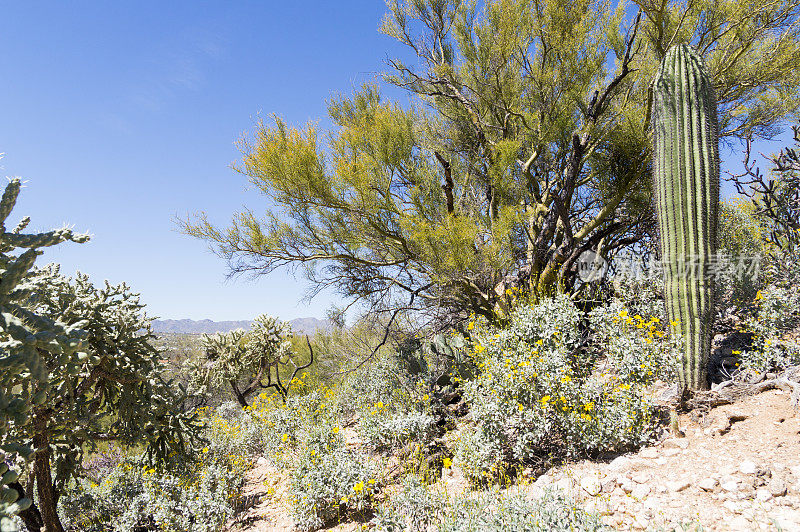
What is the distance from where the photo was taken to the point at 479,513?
2.23 m

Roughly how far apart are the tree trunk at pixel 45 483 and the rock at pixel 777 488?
4895 mm

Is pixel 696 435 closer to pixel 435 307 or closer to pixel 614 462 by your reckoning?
pixel 614 462

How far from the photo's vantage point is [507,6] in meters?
4.49

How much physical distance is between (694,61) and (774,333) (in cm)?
246

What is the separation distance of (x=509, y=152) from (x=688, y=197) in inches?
69.4

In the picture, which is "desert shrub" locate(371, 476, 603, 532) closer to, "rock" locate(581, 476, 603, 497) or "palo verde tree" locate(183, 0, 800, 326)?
"rock" locate(581, 476, 603, 497)

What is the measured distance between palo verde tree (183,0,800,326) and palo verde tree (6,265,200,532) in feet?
5.39

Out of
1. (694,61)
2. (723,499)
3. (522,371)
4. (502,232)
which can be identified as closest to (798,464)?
(723,499)

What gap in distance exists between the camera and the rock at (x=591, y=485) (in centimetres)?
240

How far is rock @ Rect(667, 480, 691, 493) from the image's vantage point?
223 cm

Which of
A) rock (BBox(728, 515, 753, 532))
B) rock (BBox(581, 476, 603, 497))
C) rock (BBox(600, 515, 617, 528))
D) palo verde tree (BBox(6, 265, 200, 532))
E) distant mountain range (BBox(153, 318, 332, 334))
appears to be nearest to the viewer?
rock (BBox(728, 515, 753, 532))

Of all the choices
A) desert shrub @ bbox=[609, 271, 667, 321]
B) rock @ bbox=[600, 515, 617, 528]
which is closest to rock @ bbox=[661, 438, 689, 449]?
rock @ bbox=[600, 515, 617, 528]

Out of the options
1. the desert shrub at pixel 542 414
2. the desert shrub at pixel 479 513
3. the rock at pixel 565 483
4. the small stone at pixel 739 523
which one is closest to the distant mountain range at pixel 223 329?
the desert shrub at pixel 479 513

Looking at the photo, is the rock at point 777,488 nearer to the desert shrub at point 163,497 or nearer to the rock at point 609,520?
the rock at point 609,520
